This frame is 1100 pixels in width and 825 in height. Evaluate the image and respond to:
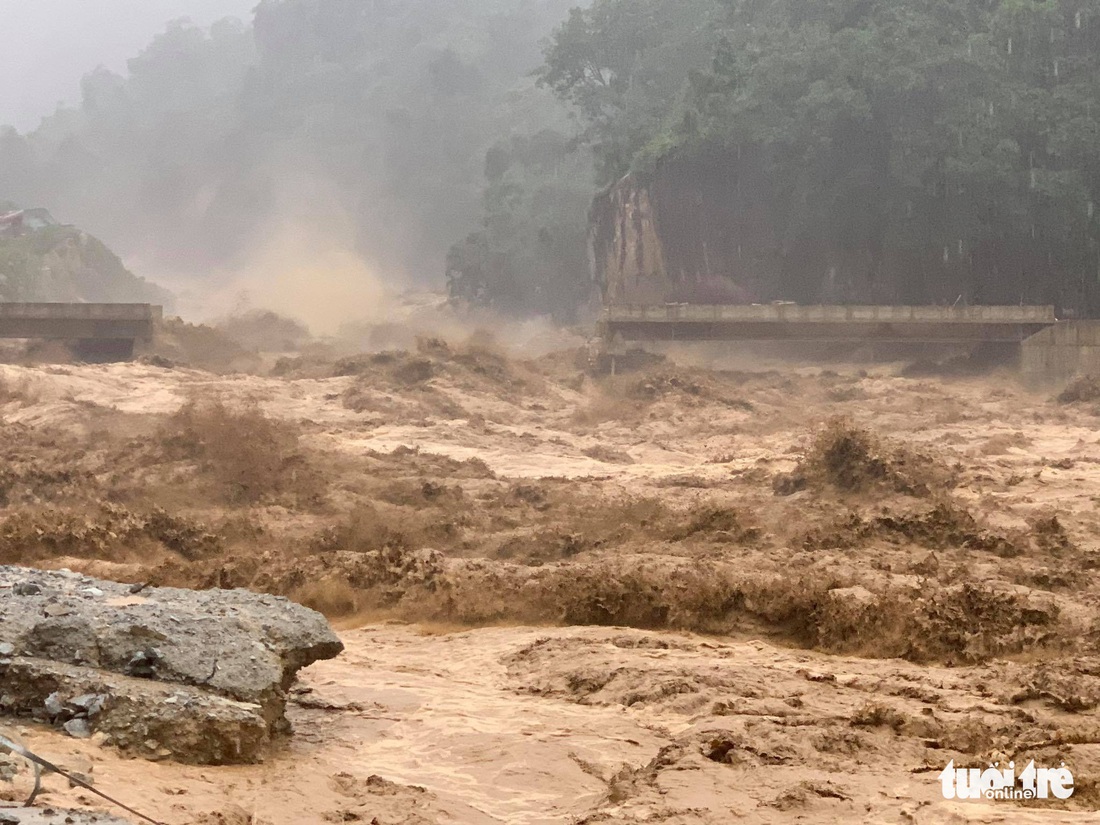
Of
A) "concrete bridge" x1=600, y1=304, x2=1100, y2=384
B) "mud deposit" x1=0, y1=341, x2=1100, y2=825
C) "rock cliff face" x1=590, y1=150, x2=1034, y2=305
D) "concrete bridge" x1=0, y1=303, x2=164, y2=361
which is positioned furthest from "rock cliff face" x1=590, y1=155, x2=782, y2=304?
"mud deposit" x1=0, y1=341, x2=1100, y2=825

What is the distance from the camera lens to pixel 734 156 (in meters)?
39.4

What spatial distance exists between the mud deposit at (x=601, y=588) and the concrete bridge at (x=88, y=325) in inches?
284

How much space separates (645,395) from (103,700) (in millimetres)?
21521

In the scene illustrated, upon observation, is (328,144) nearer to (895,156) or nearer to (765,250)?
(765,250)

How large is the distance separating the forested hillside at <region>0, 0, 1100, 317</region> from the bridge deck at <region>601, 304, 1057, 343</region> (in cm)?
409

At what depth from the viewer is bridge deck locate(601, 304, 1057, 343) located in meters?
31.2

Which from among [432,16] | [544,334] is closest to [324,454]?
[544,334]

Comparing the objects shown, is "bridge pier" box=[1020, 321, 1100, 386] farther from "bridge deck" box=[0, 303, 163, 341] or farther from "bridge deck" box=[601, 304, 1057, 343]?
"bridge deck" box=[0, 303, 163, 341]

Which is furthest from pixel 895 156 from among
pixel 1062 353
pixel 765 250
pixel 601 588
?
pixel 601 588

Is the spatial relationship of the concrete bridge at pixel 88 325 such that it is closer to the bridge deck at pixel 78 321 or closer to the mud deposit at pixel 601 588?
the bridge deck at pixel 78 321

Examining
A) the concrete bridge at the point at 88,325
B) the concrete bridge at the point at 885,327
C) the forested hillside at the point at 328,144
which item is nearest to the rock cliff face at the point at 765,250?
the concrete bridge at the point at 885,327

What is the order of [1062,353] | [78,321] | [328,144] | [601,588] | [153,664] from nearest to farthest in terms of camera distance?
[153,664] → [601,588] → [1062,353] → [78,321] → [328,144]

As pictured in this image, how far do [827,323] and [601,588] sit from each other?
2218cm

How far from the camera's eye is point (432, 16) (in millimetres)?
103438
